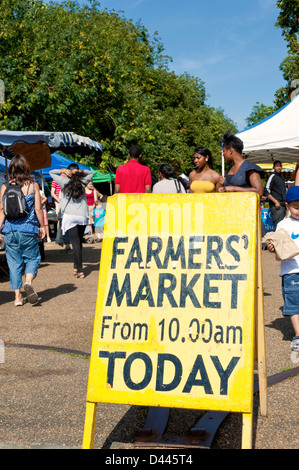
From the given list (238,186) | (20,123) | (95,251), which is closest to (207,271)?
(238,186)

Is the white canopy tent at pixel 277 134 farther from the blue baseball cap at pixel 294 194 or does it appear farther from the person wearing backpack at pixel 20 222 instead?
the blue baseball cap at pixel 294 194

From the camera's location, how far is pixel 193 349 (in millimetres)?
3025

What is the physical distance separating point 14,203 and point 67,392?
145 inches

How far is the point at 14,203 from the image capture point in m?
7.41

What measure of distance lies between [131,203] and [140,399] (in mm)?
1049

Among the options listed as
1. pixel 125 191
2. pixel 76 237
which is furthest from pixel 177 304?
pixel 76 237

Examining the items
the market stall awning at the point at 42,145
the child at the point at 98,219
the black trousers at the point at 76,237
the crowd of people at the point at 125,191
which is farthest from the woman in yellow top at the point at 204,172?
the child at the point at 98,219

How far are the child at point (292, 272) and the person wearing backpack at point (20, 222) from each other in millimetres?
3455

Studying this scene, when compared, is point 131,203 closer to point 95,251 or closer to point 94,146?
point 94,146

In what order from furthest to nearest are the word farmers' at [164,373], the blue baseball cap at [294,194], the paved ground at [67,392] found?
the blue baseball cap at [294,194] < the paved ground at [67,392] < the word farmers' at [164,373]

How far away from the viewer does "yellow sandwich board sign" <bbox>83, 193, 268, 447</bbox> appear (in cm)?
295

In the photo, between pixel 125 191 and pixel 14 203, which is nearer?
pixel 14 203

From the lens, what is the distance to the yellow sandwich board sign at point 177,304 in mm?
2951

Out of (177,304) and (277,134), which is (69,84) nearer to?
(277,134)
